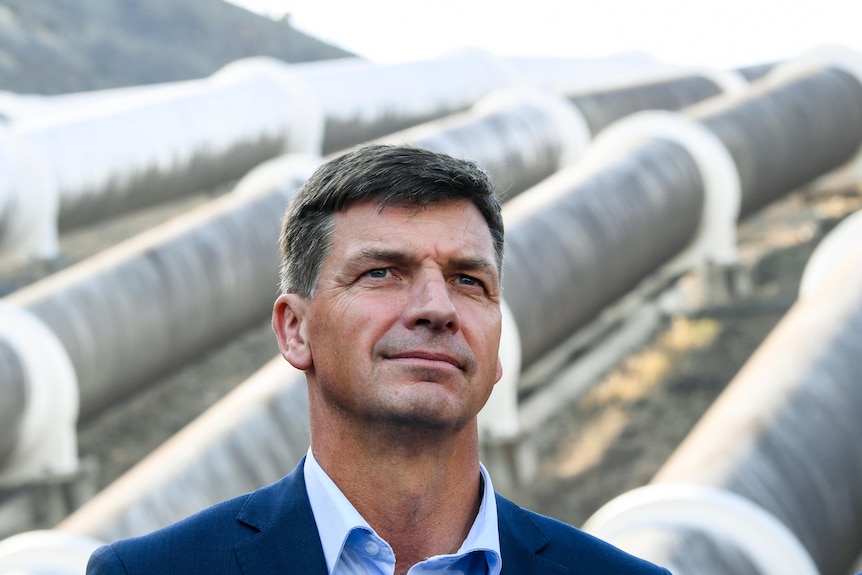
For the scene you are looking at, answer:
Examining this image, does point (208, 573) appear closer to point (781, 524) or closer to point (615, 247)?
point (781, 524)

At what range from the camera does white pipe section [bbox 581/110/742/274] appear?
10.4 m

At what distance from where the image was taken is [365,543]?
1640mm

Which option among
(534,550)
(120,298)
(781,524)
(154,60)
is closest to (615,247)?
(120,298)

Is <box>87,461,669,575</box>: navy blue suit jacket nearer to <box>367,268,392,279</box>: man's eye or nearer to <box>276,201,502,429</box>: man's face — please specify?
<box>276,201,502,429</box>: man's face

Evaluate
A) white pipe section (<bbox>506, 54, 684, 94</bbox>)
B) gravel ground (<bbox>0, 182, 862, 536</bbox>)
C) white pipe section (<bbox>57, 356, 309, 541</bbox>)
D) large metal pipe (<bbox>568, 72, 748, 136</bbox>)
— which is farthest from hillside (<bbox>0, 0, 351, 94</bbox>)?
white pipe section (<bbox>57, 356, 309, 541</bbox>)

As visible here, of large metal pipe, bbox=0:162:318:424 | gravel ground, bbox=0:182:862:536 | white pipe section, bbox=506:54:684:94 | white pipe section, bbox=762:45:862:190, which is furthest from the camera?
white pipe section, bbox=506:54:684:94

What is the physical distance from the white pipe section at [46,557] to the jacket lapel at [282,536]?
2712 millimetres

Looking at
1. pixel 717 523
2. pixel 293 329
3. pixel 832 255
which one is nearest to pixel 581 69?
pixel 832 255

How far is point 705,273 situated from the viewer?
1124cm

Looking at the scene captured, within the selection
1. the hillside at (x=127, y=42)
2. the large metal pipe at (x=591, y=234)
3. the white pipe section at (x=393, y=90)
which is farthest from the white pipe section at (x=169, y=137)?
the hillside at (x=127, y=42)

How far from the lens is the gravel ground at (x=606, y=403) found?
9164 mm

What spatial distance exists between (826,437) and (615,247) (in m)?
3.61

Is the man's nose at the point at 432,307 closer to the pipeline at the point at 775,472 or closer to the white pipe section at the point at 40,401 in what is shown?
the pipeline at the point at 775,472

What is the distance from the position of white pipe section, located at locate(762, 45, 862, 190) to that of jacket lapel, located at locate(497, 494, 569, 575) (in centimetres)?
1250
